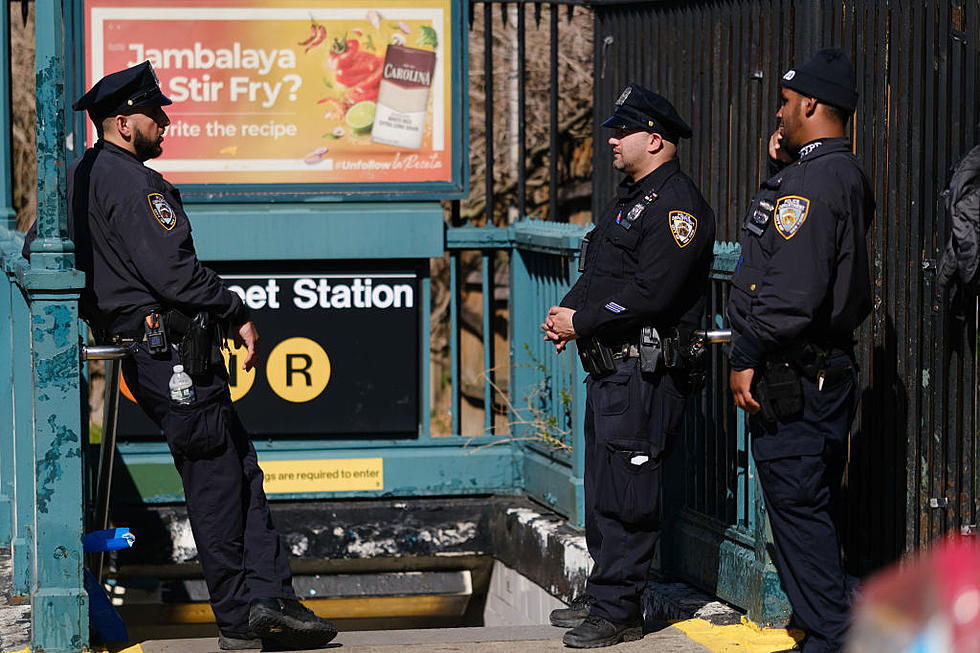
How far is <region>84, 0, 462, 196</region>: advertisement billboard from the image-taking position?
25.1 ft

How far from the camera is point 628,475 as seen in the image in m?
5.66

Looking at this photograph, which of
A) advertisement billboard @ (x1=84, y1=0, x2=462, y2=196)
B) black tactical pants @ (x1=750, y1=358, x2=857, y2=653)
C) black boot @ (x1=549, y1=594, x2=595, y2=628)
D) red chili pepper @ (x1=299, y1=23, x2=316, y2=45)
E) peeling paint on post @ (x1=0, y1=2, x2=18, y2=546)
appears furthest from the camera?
red chili pepper @ (x1=299, y1=23, x2=316, y2=45)

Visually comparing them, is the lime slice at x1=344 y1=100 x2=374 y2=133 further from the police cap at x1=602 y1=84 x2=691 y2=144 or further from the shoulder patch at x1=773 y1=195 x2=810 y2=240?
the shoulder patch at x1=773 y1=195 x2=810 y2=240

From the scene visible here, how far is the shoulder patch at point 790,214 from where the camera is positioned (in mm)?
4914

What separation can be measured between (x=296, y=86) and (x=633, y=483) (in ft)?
10.2

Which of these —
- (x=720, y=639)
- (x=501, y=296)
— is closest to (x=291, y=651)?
(x=720, y=639)

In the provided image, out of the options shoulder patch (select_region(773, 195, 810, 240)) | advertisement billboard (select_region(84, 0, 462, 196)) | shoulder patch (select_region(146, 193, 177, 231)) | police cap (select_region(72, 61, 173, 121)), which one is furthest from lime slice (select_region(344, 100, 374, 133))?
shoulder patch (select_region(773, 195, 810, 240))

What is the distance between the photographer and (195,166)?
7.75 metres

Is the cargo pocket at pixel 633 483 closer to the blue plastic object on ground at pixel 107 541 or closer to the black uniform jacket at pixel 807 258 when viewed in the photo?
the black uniform jacket at pixel 807 258

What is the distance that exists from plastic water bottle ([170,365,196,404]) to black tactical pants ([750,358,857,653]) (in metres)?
2.01

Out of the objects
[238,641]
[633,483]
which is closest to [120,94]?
[238,641]

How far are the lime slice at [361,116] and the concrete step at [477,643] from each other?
111 inches

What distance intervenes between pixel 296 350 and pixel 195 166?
1022mm

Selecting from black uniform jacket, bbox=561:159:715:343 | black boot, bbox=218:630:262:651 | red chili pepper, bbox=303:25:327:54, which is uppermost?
red chili pepper, bbox=303:25:327:54
